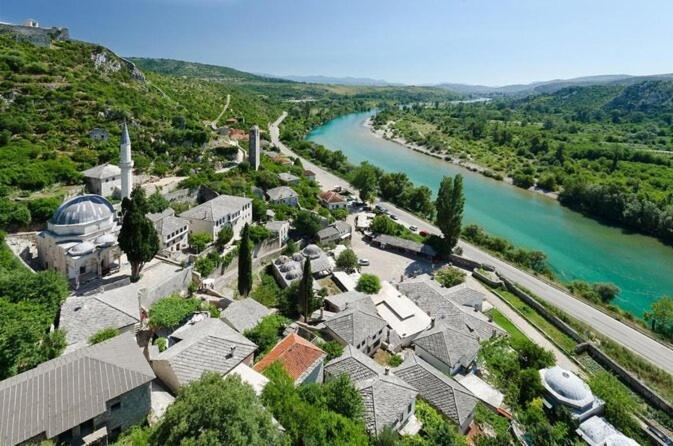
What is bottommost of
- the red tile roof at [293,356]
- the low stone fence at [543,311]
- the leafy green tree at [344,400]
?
the low stone fence at [543,311]

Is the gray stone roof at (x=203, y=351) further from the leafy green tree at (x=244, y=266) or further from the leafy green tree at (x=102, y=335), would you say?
the leafy green tree at (x=244, y=266)

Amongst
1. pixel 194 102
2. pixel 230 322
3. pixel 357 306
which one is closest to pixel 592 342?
pixel 357 306

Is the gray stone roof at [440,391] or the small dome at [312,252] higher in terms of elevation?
the small dome at [312,252]

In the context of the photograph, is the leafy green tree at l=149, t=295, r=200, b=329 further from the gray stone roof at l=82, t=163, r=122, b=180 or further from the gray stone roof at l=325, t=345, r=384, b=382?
the gray stone roof at l=82, t=163, r=122, b=180

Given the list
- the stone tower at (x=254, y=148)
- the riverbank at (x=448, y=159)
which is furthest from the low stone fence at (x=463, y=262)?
the riverbank at (x=448, y=159)

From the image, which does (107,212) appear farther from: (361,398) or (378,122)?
(378,122)

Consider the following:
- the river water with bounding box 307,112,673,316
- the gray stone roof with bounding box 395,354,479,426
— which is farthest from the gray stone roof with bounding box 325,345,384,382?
the river water with bounding box 307,112,673,316
